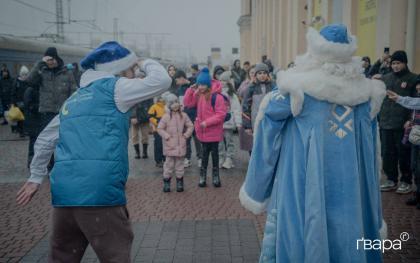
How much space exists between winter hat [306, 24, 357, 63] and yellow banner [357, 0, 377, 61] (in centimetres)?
864

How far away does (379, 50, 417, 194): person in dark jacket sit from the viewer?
6910 millimetres

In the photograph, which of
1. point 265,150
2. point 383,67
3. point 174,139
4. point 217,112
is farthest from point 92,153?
point 383,67

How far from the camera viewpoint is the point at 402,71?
273 inches

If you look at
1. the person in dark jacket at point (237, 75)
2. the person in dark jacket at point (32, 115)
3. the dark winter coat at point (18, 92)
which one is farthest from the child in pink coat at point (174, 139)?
the dark winter coat at point (18, 92)

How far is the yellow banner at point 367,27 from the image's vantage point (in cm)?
1148

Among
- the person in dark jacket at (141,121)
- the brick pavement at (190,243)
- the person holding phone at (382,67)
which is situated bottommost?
the brick pavement at (190,243)

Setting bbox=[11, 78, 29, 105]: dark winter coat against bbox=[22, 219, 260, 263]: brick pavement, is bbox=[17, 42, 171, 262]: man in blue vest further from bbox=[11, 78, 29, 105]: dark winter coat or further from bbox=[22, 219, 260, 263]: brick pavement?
bbox=[11, 78, 29, 105]: dark winter coat

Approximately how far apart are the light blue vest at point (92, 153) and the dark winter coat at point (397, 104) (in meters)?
4.90

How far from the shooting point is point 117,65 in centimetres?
336

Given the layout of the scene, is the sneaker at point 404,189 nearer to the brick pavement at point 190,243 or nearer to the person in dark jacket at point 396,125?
the person in dark jacket at point 396,125

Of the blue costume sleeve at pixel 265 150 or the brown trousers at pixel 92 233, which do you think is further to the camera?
the blue costume sleeve at pixel 265 150

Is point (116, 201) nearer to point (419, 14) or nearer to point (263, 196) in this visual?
point (263, 196)

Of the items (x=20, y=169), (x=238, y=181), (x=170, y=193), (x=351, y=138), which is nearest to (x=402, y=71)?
(x=238, y=181)

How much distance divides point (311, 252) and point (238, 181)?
540 centimetres
